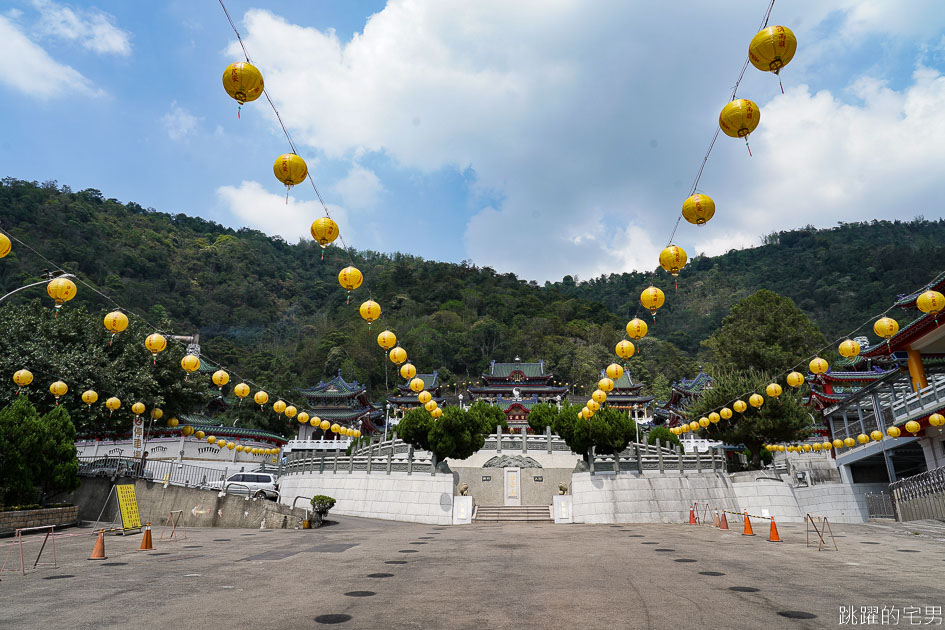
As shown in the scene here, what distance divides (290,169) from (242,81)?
1.53 metres

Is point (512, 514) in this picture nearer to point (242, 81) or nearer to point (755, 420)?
point (755, 420)

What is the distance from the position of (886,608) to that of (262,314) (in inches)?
3962

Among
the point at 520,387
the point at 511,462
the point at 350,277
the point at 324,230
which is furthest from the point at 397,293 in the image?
the point at 324,230

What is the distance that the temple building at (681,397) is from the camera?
44028 mm

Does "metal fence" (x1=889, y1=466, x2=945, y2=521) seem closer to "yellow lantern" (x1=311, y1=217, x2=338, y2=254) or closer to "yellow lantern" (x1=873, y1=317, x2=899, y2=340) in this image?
"yellow lantern" (x1=873, y1=317, x2=899, y2=340)

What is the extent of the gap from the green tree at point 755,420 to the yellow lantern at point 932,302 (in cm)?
1230

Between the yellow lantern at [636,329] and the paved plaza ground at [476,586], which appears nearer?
the paved plaza ground at [476,586]

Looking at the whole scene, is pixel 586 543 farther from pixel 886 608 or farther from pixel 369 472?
Result: pixel 369 472

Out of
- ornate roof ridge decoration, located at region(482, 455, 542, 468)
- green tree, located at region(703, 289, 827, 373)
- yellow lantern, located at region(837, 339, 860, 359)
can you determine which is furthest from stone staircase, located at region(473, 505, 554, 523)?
green tree, located at region(703, 289, 827, 373)

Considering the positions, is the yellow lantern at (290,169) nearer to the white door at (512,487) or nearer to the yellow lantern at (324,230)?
the yellow lantern at (324,230)

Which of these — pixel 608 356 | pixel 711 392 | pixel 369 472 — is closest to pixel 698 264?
pixel 608 356

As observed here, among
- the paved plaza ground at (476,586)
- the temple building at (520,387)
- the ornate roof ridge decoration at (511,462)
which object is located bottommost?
the paved plaza ground at (476,586)

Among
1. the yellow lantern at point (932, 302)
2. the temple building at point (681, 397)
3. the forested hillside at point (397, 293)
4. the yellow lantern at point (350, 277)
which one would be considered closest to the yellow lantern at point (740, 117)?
the yellow lantern at point (350, 277)

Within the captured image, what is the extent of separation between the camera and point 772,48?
7.20 metres
